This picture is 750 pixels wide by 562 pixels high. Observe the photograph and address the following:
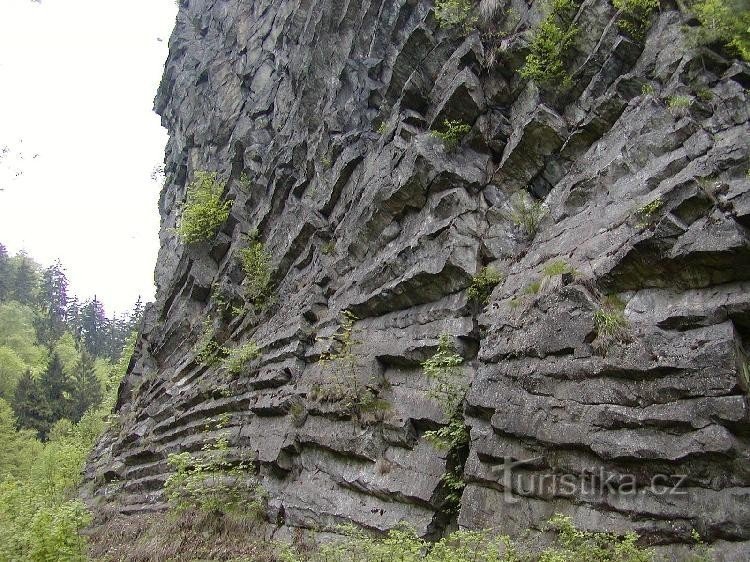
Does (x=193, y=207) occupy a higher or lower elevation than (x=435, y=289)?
higher

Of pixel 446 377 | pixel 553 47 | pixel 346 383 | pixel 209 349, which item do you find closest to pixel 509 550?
Answer: pixel 446 377

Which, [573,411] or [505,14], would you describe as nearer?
[573,411]

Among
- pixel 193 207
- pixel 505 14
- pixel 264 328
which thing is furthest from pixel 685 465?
pixel 193 207

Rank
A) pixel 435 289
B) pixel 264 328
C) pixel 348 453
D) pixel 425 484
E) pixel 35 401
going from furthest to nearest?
pixel 35 401 < pixel 264 328 < pixel 435 289 < pixel 348 453 < pixel 425 484

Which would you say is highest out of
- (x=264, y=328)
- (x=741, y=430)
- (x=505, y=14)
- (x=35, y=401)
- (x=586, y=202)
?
(x=505, y=14)

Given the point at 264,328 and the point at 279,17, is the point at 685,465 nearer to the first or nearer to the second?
the point at 264,328

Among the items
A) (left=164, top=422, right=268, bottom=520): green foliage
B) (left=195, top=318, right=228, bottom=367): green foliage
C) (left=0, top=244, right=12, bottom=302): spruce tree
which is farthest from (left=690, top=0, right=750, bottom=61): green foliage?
(left=0, top=244, right=12, bottom=302): spruce tree

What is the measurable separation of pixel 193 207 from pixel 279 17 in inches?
A: 409

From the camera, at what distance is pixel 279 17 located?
23.6 meters

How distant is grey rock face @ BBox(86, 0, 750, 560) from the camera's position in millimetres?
6121

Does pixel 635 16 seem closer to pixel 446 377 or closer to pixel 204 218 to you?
pixel 446 377

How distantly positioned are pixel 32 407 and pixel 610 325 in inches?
1936

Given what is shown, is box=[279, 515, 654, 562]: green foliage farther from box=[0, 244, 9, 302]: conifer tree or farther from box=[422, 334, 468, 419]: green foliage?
box=[0, 244, 9, 302]: conifer tree

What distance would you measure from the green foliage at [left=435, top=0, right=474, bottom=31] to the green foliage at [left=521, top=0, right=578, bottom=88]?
2.51 metres
